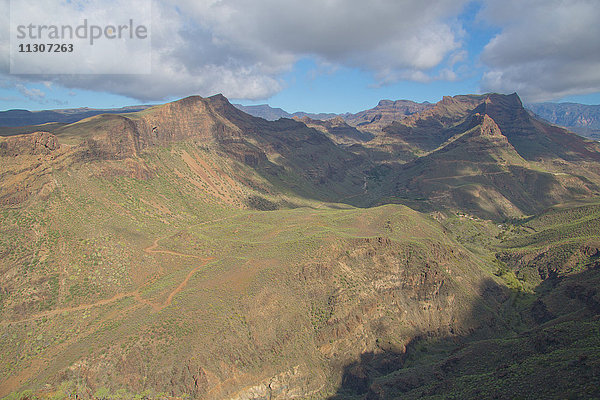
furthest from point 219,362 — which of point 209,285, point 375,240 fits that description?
point 375,240

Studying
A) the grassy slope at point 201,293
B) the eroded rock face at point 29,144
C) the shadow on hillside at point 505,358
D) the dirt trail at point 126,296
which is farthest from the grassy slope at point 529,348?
the eroded rock face at point 29,144

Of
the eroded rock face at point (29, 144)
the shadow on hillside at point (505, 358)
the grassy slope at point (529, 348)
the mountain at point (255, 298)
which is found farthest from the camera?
the eroded rock face at point (29, 144)

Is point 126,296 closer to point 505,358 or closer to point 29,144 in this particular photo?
point 29,144

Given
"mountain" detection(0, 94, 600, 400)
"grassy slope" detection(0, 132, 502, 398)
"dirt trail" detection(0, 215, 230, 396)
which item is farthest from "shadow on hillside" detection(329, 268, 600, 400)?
"dirt trail" detection(0, 215, 230, 396)

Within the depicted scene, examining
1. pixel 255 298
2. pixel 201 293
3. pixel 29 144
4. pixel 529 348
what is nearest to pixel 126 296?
pixel 201 293

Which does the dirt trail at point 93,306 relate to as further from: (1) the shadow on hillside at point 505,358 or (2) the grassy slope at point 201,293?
(1) the shadow on hillside at point 505,358

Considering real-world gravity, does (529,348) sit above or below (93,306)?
below

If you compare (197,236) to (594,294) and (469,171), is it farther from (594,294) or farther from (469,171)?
(469,171)
